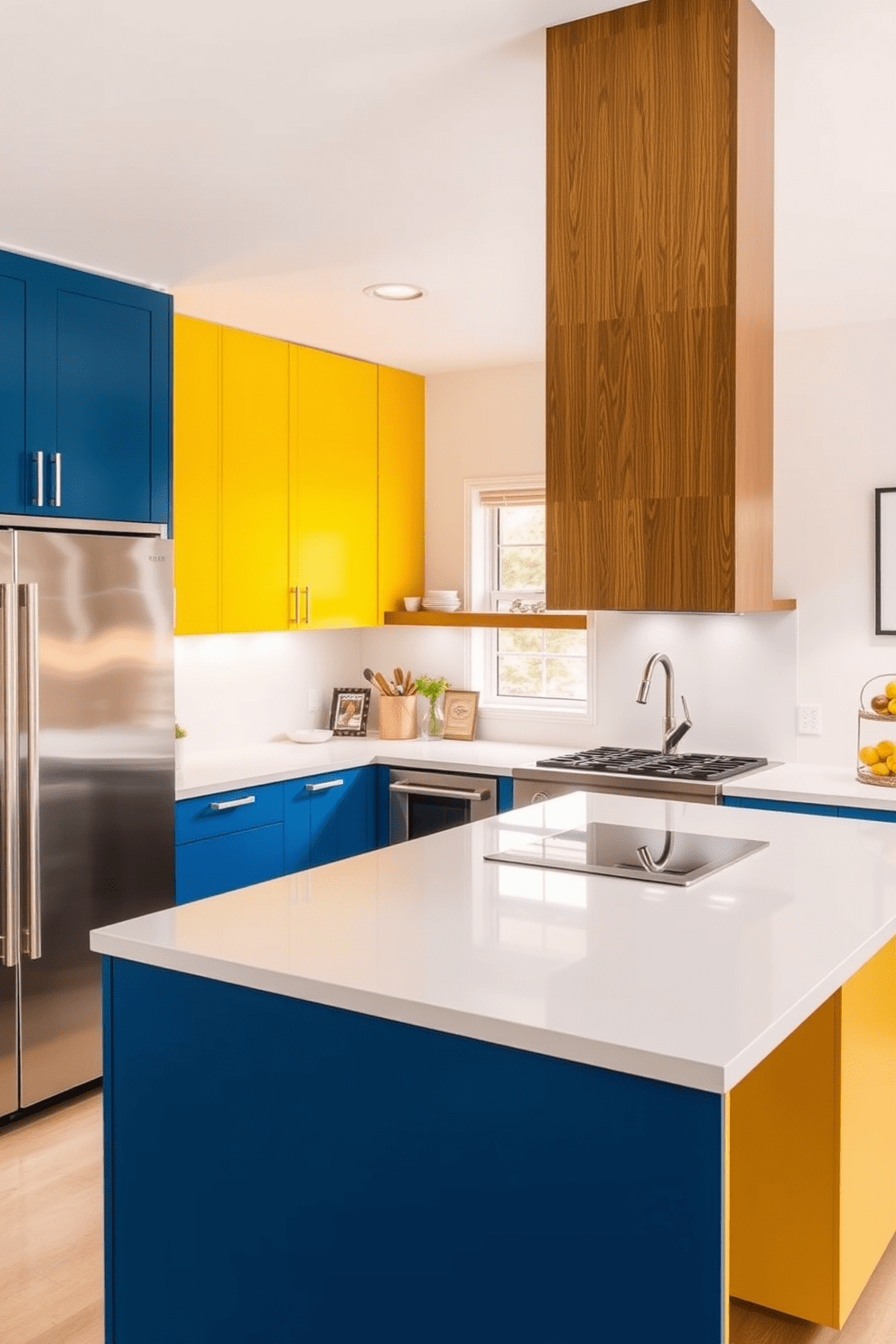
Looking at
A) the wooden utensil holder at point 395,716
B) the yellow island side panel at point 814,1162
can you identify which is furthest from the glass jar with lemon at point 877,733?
the wooden utensil holder at point 395,716

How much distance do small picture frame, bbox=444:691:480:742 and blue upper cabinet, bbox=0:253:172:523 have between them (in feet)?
5.78

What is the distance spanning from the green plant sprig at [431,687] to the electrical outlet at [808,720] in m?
1.54

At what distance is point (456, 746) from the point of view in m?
4.98

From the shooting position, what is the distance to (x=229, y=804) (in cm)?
403

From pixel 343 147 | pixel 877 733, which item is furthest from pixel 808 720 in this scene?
pixel 343 147

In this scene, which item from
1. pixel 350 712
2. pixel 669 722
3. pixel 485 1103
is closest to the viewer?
pixel 485 1103

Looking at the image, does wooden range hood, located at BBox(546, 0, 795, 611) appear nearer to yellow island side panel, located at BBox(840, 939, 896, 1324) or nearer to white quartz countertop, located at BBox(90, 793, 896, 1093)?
white quartz countertop, located at BBox(90, 793, 896, 1093)

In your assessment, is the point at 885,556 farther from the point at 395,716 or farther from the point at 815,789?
the point at 395,716

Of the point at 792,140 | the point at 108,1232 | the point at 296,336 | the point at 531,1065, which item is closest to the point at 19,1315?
the point at 108,1232

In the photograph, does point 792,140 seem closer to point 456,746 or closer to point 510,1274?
point 510,1274

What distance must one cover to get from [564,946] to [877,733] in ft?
8.75

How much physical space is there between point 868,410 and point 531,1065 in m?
3.31

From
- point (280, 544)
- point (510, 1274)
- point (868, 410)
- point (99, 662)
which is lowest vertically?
point (510, 1274)

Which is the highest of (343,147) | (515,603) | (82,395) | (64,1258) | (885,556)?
(343,147)
